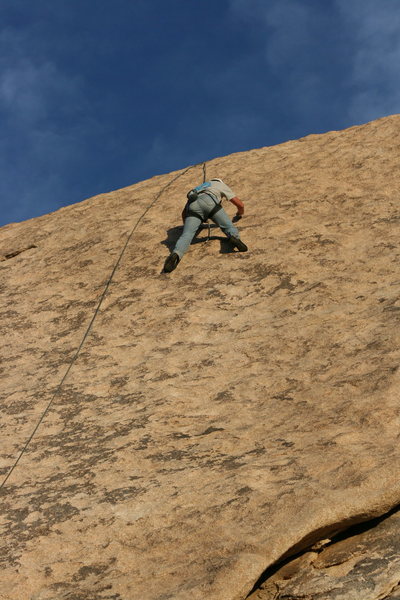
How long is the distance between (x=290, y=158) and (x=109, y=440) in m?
5.59

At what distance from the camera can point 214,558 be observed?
122 inches

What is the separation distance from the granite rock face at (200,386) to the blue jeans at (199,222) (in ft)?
0.65

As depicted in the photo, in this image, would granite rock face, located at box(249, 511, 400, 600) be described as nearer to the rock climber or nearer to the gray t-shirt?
the rock climber

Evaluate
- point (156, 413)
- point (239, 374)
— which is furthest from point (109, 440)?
point (239, 374)

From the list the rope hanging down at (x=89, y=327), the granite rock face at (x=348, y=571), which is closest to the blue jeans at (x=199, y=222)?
the rope hanging down at (x=89, y=327)

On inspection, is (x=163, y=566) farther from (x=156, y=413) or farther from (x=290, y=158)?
(x=290, y=158)

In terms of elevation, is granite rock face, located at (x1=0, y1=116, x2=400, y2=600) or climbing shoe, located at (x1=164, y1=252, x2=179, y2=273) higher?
climbing shoe, located at (x1=164, y1=252, x2=179, y2=273)

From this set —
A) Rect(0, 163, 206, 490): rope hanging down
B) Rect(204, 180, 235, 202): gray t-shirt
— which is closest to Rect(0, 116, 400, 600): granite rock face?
Rect(0, 163, 206, 490): rope hanging down

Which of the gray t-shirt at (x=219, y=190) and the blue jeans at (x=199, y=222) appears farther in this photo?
the gray t-shirt at (x=219, y=190)

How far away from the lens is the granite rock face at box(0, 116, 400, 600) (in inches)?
128

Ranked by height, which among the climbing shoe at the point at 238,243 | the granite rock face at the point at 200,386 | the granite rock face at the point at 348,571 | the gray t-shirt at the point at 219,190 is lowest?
the granite rock face at the point at 348,571

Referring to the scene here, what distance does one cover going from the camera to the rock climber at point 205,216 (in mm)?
6676

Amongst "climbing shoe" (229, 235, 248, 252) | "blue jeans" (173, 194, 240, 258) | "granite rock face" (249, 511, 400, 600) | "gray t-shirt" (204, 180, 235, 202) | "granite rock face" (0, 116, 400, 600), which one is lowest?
"granite rock face" (249, 511, 400, 600)

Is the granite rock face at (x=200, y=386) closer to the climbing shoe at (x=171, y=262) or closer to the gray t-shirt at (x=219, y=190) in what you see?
the climbing shoe at (x=171, y=262)
